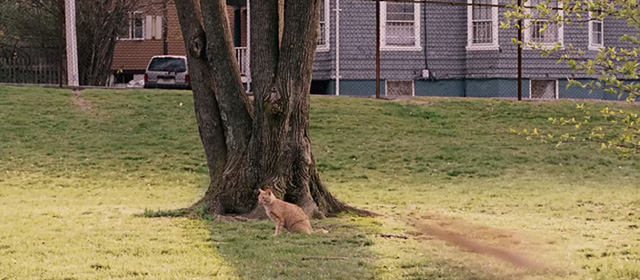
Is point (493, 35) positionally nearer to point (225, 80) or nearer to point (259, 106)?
point (225, 80)

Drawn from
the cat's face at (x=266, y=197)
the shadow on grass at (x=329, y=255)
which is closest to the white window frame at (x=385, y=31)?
the shadow on grass at (x=329, y=255)

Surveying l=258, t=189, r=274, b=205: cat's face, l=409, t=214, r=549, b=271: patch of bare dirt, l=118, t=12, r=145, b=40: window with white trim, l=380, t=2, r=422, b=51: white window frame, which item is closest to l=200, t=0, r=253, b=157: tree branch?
l=258, t=189, r=274, b=205: cat's face

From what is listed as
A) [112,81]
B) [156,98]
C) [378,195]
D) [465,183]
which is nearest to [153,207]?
[378,195]

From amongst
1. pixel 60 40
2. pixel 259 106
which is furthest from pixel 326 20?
pixel 259 106

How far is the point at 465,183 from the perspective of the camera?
18.5 meters

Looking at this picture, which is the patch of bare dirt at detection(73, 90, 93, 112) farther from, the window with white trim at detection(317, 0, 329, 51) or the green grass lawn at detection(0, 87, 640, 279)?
the window with white trim at detection(317, 0, 329, 51)

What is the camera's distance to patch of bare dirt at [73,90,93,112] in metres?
23.4

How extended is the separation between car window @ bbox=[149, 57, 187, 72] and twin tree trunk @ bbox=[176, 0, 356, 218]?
22.4 metres

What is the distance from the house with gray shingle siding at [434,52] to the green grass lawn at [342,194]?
6.06 metres

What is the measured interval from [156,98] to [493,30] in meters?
11.8

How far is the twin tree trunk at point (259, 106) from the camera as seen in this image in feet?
41.1

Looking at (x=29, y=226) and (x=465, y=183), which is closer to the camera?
(x=29, y=226)

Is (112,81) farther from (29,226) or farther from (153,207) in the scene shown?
(29,226)

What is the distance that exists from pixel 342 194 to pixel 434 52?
15.7m
